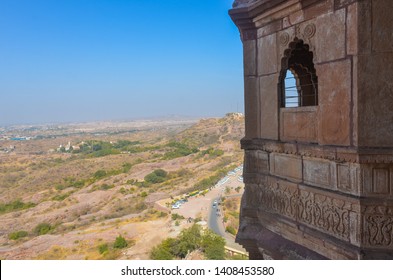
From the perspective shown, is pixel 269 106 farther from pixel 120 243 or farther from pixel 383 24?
pixel 120 243

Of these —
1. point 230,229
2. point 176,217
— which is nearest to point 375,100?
point 230,229

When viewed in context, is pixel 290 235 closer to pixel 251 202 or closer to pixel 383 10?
pixel 251 202

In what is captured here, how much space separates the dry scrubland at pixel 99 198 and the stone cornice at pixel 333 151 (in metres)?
24.8

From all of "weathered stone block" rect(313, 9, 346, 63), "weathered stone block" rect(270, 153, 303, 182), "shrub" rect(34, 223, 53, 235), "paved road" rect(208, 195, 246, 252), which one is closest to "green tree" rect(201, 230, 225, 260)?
"paved road" rect(208, 195, 246, 252)

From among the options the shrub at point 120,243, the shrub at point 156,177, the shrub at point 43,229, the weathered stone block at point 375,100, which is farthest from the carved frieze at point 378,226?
the shrub at point 156,177

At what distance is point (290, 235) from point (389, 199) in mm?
1298

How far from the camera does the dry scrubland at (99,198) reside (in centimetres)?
3056

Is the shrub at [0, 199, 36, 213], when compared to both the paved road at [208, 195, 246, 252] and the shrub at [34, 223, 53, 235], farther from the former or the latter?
the paved road at [208, 195, 246, 252]

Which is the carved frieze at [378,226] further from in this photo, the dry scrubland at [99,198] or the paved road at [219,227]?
the paved road at [219,227]

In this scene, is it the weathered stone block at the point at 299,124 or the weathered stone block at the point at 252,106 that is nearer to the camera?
the weathered stone block at the point at 299,124

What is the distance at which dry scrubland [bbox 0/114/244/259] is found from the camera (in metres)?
30.6

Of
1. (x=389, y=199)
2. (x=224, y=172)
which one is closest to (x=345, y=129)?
(x=389, y=199)

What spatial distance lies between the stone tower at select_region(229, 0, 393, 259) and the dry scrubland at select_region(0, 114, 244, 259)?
24589 millimetres
